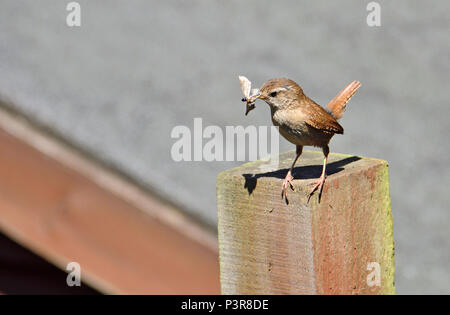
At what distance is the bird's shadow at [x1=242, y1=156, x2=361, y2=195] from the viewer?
6.72ft

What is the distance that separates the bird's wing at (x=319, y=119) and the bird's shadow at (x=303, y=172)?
0.99ft

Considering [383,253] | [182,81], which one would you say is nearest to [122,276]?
[383,253]

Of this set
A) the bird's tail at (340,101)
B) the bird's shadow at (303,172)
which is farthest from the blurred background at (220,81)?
the bird's shadow at (303,172)

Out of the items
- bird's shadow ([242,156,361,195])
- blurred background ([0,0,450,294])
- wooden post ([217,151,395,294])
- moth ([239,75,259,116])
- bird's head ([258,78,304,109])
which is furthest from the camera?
blurred background ([0,0,450,294])

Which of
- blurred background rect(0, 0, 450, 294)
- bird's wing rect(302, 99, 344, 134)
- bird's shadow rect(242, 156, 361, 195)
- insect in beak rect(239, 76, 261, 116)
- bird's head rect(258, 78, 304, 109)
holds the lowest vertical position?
bird's shadow rect(242, 156, 361, 195)

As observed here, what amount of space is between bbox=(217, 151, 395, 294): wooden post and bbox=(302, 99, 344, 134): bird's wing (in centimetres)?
50

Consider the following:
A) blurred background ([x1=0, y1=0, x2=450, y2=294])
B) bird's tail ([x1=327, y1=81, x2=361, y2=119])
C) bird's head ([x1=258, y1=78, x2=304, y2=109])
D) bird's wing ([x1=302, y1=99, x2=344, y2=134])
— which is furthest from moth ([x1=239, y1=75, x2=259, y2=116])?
blurred background ([x1=0, y1=0, x2=450, y2=294])

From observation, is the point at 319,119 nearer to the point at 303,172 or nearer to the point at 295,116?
the point at 295,116

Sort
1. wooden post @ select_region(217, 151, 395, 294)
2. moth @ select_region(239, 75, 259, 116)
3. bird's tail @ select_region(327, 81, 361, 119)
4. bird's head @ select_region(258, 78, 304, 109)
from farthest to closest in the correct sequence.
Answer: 1. bird's tail @ select_region(327, 81, 361, 119)
2. bird's head @ select_region(258, 78, 304, 109)
3. moth @ select_region(239, 75, 259, 116)
4. wooden post @ select_region(217, 151, 395, 294)

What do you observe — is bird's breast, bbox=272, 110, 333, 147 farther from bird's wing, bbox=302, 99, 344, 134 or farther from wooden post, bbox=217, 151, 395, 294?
wooden post, bbox=217, 151, 395, 294

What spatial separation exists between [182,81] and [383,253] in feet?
8.69

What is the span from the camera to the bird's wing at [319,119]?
105 inches
